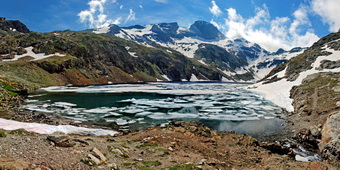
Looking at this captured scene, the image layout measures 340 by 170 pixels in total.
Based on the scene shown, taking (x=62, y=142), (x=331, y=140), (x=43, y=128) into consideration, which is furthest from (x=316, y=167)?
(x=43, y=128)

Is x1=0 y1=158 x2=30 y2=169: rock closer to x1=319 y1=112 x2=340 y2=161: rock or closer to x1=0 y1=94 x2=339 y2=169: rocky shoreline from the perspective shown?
x1=0 y1=94 x2=339 y2=169: rocky shoreline

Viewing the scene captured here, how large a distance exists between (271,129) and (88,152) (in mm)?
24593

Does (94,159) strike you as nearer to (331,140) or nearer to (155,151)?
(155,151)

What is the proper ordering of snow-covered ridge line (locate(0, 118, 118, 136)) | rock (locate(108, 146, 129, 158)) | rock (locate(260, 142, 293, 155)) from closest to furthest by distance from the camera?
rock (locate(108, 146, 129, 158)) < rock (locate(260, 142, 293, 155)) < snow-covered ridge line (locate(0, 118, 118, 136))

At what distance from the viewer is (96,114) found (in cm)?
3362

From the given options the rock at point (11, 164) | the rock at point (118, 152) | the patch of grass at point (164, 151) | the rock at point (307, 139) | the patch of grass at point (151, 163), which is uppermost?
the rock at point (11, 164)

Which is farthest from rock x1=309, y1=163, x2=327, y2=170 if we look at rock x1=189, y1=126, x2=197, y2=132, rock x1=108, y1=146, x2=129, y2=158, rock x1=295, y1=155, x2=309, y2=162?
rock x1=108, y1=146, x2=129, y2=158

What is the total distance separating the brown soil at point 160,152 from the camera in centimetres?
933

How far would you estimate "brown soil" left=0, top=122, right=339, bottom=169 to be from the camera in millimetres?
9331

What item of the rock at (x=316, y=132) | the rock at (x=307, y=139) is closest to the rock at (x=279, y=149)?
the rock at (x=307, y=139)

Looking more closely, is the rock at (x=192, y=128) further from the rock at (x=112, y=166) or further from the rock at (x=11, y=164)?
the rock at (x=11, y=164)

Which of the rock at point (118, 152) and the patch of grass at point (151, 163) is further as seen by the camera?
the rock at point (118, 152)

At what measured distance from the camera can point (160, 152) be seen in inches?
586

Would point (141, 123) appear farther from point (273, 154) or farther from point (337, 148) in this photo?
point (337, 148)
